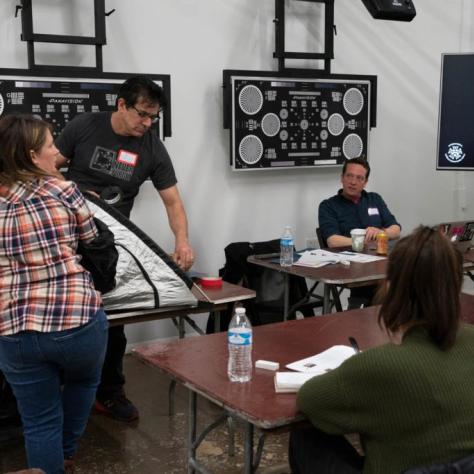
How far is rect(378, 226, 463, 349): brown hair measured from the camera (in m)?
1.61

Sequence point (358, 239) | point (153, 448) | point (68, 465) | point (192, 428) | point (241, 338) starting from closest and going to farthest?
point (241, 338), point (192, 428), point (68, 465), point (153, 448), point (358, 239)

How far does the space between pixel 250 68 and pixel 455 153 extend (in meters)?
1.54

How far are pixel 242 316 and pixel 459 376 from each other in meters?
0.70

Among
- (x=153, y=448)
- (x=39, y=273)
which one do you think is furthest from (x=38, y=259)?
(x=153, y=448)

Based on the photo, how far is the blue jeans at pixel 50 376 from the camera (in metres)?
2.19

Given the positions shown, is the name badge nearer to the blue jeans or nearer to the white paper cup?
the white paper cup

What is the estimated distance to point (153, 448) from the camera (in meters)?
3.20

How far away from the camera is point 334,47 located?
5262 millimetres

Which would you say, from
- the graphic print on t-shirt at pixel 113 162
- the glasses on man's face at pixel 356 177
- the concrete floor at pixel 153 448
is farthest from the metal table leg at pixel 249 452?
the glasses on man's face at pixel 356 177

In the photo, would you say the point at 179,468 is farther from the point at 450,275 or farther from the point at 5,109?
the point at 5,109

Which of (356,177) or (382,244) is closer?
(382,244)

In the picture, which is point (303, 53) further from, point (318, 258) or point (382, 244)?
point (318, 258)

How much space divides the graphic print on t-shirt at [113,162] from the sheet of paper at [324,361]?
1678mm

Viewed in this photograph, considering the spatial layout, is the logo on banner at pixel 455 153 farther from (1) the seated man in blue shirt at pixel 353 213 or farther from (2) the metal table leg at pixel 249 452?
(2) the metal table leg at pixel 249 452
